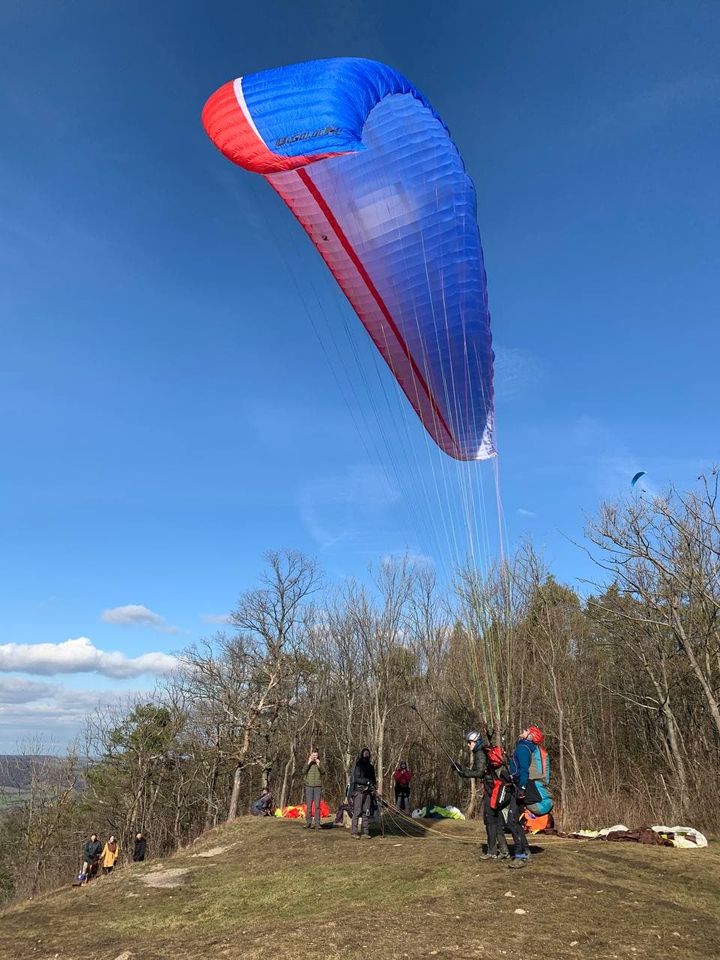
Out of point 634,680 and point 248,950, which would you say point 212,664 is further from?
point 248,950

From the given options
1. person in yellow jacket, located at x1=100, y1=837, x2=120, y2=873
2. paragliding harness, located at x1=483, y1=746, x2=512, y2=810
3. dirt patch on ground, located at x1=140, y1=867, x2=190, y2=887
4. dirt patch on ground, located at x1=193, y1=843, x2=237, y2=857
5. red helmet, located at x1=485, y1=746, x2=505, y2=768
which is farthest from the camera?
person in yellow jacket, located at x1=100, y1=837, x2=120, y2=873

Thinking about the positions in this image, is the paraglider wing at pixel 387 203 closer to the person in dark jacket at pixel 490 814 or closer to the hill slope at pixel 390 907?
the person in dark jacket at pixel 490 814

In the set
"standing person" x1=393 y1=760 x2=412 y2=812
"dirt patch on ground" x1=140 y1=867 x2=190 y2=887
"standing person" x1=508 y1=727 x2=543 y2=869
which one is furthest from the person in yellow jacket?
"standing person" x1=508 y1=727 x2=543 y2=869

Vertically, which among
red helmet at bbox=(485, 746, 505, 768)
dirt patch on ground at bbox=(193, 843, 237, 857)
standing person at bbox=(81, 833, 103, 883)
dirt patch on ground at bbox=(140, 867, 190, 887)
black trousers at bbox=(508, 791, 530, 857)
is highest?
red helmet at bbox=(485, 746, 505, 768)

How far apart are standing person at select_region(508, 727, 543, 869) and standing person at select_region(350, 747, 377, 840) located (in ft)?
7.35

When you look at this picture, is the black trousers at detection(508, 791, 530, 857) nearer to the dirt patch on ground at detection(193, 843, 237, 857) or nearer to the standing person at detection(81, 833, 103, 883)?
the dirt patch on ground at detection(193, 843, 237, 857)

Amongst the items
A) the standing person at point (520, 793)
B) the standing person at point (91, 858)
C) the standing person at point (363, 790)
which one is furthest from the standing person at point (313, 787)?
the standing person at point (91, 858)

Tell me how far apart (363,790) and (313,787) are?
1.52 meters

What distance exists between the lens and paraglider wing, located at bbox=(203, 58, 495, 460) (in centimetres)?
681

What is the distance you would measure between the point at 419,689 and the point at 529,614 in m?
8.66

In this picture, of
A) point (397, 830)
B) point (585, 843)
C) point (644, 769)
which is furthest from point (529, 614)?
point (585, 843)

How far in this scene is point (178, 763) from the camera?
30.7 meters

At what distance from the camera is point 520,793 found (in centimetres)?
696

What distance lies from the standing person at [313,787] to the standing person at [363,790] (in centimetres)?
93
